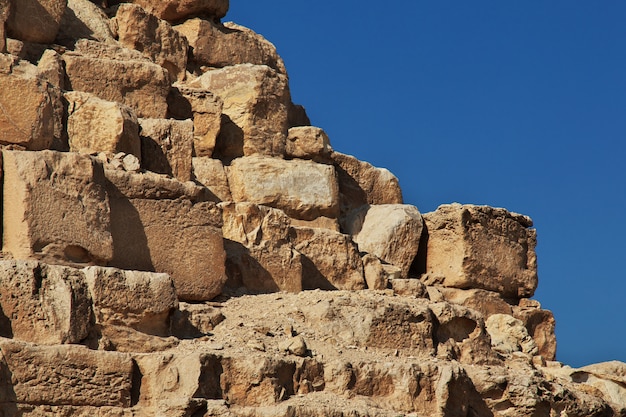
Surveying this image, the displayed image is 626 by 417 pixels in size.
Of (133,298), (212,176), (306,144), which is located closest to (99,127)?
(212,176)

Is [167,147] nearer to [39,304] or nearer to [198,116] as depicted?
[198,116]

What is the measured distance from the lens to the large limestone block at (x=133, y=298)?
42.7 feet

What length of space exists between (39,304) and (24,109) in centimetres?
269

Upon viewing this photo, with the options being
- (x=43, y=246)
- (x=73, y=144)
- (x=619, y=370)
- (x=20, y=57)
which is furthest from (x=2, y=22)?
(x=619, y=370)

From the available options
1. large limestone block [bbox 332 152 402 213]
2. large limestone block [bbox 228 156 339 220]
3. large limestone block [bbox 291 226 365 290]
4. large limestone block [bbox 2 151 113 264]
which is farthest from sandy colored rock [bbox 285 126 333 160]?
large limestone block [bbox 2 151 113 264]

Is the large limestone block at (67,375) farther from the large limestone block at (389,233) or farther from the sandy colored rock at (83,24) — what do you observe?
the large limestone block at (389,233)

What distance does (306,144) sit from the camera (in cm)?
1792

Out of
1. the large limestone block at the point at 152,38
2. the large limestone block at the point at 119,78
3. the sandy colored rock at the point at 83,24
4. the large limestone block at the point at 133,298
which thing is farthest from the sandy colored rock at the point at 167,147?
the large limestone block at the point at 133,298

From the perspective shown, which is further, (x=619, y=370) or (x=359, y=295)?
(x=619, y=370)

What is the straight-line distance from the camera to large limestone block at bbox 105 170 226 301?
47.1 feet

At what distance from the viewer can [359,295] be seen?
15141 millimetres

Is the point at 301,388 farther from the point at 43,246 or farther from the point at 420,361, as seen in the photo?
the point at 43,246

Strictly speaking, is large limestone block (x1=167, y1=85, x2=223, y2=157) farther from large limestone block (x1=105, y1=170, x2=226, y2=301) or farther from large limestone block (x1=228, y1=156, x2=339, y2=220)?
large limestone block (x1=105, y1=170, x2=226, y2=301)

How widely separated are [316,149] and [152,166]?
284 cm
